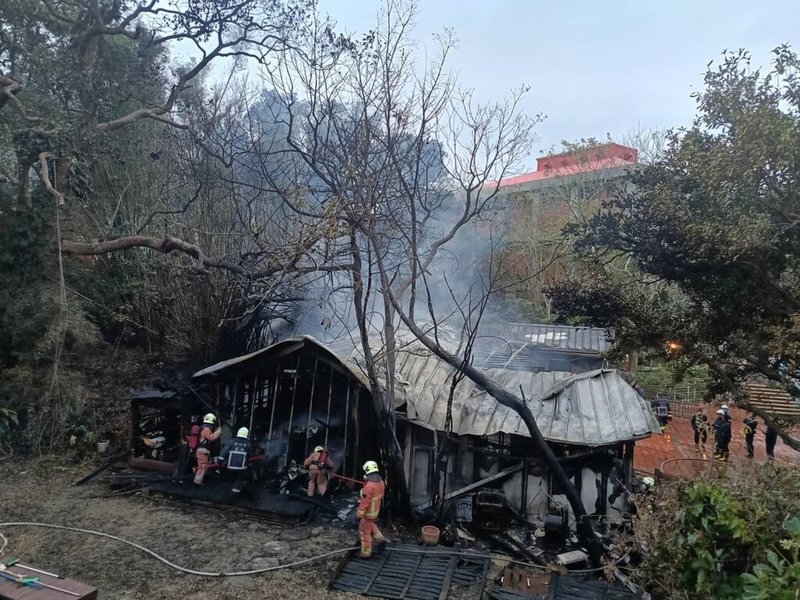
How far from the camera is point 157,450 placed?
1248 cm

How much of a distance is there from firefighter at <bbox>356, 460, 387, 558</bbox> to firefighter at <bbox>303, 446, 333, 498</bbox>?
2.48 meters

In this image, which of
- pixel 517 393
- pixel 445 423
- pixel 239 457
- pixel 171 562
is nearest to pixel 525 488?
pixel 445 423

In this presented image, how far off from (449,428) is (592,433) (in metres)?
2.79

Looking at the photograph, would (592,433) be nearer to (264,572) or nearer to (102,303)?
(264,572)

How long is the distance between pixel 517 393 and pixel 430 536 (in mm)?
4167

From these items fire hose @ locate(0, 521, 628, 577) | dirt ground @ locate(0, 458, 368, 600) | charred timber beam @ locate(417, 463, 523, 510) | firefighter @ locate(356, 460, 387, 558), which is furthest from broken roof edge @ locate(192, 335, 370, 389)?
fire hose @ locate(0, 521, 628, 577)

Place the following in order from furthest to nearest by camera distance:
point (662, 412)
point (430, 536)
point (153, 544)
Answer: point (662, 412), point (430, 536), point (153, 544)

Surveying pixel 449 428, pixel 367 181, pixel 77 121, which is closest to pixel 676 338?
pixel 449 428

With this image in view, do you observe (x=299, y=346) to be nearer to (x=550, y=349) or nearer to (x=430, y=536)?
(x=430, y=536)

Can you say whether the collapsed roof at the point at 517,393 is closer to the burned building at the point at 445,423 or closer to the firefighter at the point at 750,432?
the burned building at the point at 445,423

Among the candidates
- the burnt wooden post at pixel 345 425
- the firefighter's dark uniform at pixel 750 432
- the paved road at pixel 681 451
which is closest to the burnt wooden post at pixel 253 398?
the burnt wooden post at pixel 345 425

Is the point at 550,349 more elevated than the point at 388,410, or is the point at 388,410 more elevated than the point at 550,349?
the point at 550,349

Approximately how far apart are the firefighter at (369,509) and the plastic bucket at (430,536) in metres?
0.90

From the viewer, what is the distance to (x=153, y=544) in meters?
8.69
